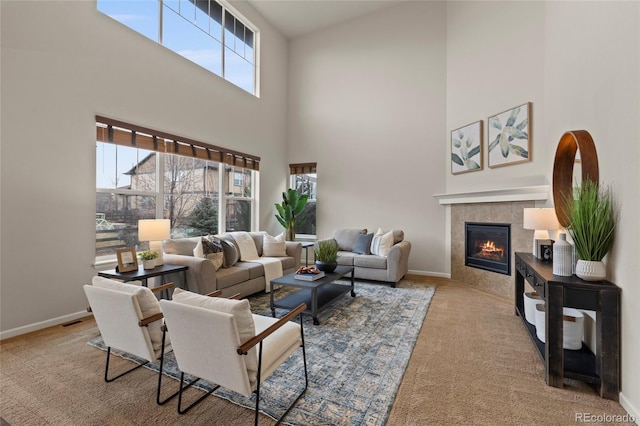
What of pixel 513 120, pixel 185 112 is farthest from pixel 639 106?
pixel 185 112

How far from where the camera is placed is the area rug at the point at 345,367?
182 centimetres

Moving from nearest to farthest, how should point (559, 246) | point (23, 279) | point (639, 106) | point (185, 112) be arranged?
point (639, 106) < point (559, 246) < point (23, 279) < point (185, 112)

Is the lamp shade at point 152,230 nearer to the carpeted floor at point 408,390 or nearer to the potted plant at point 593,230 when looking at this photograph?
the carpeted floor at point 408,390

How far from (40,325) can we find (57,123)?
85.0 inches

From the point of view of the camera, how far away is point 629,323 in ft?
6.08

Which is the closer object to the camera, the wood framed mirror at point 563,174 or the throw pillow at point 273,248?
the wood framed mirror at point 563,174

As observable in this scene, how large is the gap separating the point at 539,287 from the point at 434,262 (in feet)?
10.9

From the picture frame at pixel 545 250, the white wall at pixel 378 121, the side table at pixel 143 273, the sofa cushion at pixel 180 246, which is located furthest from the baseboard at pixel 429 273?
the side table at pixel 143 273

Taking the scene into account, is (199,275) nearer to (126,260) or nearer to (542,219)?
(126,260)

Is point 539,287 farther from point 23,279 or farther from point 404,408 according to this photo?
point 23,279

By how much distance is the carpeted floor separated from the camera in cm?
176

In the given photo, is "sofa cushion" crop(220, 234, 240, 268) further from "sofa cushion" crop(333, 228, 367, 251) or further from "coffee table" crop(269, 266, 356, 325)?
"sofa cushion" crop(333, 228, 367, 251)

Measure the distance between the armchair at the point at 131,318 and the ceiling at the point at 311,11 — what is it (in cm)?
606

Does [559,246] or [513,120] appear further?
[513,120]
